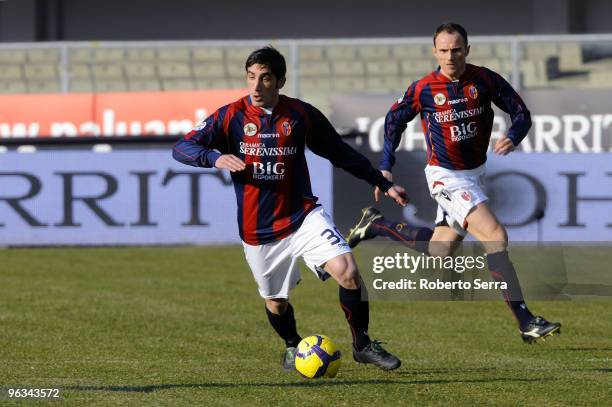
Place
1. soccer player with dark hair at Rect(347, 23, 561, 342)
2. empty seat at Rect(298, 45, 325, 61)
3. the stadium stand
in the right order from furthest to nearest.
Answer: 1. empty seat at Rect(298, 45, 325, 61)
2. the stadium stand
3. soccer player with dark hair at Rect(347, 23, 561, 342)

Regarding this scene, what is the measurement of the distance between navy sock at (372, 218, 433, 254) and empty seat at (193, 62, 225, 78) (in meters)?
8.80

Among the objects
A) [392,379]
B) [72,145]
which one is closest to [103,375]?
[392,379]

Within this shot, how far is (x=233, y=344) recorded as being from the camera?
9.84 metres

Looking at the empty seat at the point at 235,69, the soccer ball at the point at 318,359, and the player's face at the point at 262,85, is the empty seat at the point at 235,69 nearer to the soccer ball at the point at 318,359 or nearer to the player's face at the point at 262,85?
the player's face at the point at 262,85

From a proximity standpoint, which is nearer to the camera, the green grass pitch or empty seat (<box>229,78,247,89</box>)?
the green grass pitch

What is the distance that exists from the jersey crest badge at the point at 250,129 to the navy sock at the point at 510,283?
201 centimetres

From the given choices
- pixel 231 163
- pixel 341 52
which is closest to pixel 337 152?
pixel 231 163

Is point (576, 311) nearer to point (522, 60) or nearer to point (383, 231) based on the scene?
point (383, 231)

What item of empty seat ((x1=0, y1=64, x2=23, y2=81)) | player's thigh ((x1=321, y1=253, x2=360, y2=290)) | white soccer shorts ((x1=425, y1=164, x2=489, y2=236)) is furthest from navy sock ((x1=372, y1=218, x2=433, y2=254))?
empty seat ((x1=0, y1=64, x2=23, y2=81))

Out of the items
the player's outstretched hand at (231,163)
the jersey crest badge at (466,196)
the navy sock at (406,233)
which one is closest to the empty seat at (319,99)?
the navy sock at (406,233)

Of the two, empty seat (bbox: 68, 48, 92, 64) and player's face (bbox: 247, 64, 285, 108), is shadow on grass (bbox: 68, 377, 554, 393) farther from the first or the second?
empty seat (bbox: 68, 48, 92, 64)

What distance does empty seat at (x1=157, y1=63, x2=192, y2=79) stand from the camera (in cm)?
2002

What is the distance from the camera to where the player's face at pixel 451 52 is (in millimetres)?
8531

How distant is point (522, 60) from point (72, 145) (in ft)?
21.0
